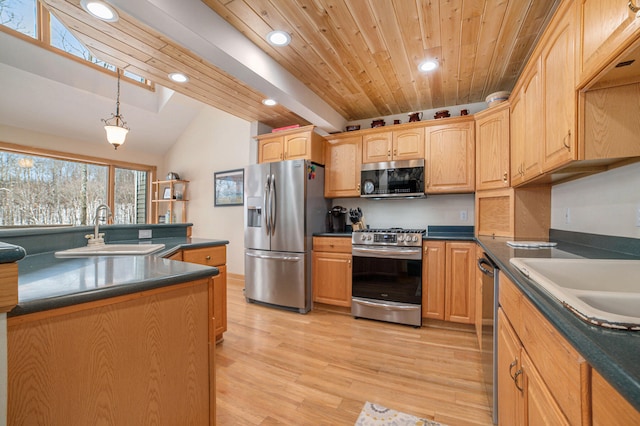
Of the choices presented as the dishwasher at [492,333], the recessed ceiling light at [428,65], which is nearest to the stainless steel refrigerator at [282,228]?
the recessed ceiling light at [428,65]

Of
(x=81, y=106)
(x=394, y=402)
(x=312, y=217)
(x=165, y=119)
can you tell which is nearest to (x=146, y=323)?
(x=394, y=402)

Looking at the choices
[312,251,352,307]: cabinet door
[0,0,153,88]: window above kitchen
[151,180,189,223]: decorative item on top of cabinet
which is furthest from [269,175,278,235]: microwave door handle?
[151,180,189,223]: decorative item on top of cabinet

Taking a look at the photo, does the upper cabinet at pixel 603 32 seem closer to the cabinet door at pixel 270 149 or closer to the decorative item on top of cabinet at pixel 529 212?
the decorative item on top of cabinet at pixel 529 212

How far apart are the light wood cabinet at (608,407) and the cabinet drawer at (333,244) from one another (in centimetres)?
268

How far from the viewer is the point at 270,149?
3729 millimetres

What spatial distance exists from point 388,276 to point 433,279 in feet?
1.48

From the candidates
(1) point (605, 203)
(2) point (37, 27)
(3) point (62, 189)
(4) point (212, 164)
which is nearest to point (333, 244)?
(1) point (605, 203)

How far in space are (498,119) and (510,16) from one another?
94cm

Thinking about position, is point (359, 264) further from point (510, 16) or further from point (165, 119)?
point (165, 119)

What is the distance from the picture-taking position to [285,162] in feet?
10.9

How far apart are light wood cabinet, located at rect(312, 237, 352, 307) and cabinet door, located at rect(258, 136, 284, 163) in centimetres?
126

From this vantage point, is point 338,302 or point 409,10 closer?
point 409,10

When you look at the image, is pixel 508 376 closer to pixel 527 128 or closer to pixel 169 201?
pixel 527 128

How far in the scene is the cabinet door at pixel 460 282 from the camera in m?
2.65
